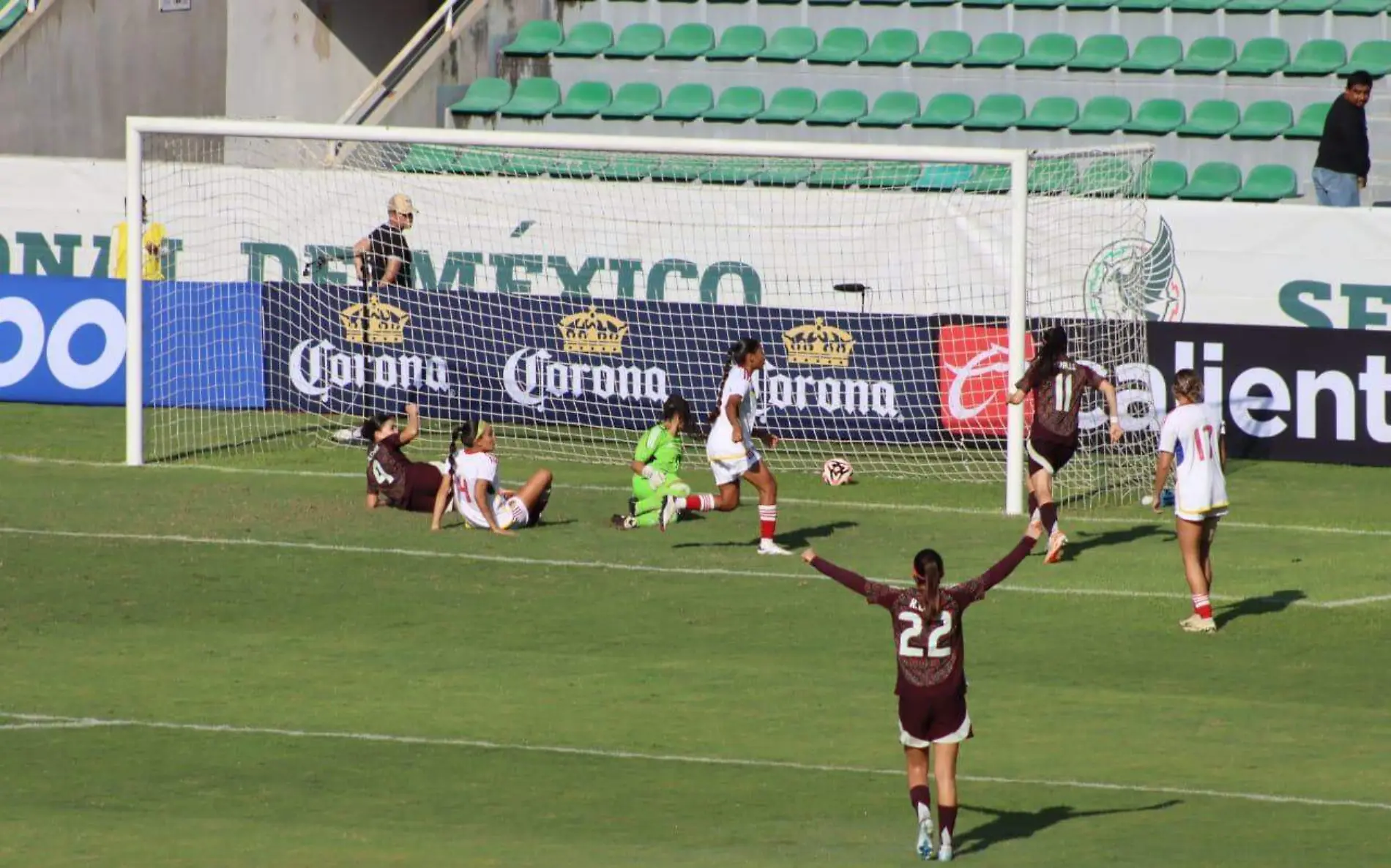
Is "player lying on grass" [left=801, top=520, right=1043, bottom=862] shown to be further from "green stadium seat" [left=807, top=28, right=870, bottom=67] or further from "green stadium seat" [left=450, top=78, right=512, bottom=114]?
"green stadium seat" [left=450, top=78, right=512, bottom=114]

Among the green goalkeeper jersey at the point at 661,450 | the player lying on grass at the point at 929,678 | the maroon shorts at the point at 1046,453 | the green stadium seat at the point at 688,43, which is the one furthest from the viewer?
the green stadium seat at the point at 688,43

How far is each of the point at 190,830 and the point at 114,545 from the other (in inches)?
325

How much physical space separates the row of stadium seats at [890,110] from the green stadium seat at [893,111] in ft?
0.05

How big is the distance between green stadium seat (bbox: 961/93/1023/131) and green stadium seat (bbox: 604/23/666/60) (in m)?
5.00

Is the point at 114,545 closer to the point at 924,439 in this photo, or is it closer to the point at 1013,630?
the point at 1013,630

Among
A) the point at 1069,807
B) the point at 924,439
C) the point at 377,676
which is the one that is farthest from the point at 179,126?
the point at 1069,807

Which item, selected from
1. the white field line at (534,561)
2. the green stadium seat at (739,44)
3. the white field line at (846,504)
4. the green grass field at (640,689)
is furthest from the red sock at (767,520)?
the green stadium seat at (739,44)

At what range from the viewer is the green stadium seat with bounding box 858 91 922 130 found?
98.3 feet

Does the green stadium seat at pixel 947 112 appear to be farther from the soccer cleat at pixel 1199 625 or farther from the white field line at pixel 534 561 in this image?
the soccer cleat at pixel 1199 625

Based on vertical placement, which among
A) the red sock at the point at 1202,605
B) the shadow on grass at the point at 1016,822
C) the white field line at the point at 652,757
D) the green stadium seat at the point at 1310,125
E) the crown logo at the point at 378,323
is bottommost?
the shadow on grass at the point at 1016,822

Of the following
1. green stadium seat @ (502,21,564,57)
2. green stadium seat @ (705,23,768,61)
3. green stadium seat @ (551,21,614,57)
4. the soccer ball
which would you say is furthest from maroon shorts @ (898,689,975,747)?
green stadium seat @ (502,21,564,57)

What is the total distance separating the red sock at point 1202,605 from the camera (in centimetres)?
1538

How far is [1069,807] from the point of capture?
1112 cm

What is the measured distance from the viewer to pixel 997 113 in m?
29.7
